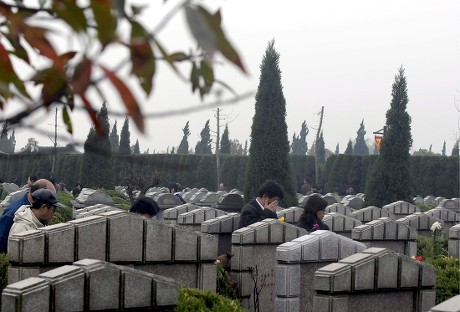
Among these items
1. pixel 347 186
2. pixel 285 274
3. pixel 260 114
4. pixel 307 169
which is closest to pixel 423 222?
pixel 285 274

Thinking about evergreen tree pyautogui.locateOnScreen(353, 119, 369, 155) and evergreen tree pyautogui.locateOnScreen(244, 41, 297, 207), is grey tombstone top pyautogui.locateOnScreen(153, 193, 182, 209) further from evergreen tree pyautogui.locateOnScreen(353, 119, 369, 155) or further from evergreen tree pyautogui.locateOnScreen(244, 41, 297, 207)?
evergreen tree pyautogui.locateOnScreen(353, 119, 369, 155)

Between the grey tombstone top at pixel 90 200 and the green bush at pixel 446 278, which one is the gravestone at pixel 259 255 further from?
the grey tombstone top at pixel 90 200

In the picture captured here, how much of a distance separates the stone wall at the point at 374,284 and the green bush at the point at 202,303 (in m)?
0.77

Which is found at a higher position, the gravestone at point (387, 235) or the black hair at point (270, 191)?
the black hair at point (270, 191)

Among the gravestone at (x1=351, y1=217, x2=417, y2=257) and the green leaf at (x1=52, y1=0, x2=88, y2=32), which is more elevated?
the green leaf at (x1=52, y1=0, x2=88, y2=32)

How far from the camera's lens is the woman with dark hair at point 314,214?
394 inches

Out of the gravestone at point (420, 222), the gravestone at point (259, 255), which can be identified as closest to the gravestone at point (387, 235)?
the gravestone at point (259, 255)

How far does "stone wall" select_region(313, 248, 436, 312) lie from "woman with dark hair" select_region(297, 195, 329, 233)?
317cm

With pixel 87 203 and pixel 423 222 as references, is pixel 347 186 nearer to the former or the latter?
pixel 87 203

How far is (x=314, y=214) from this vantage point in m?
10.1

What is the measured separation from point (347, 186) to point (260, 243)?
37384mm

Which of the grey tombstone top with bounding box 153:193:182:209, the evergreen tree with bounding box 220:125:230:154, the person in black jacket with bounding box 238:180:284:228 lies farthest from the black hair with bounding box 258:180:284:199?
the evergreen tree with bounding box 220:125:230:154

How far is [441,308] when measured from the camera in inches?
176

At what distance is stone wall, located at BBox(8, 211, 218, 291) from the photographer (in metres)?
6.05
